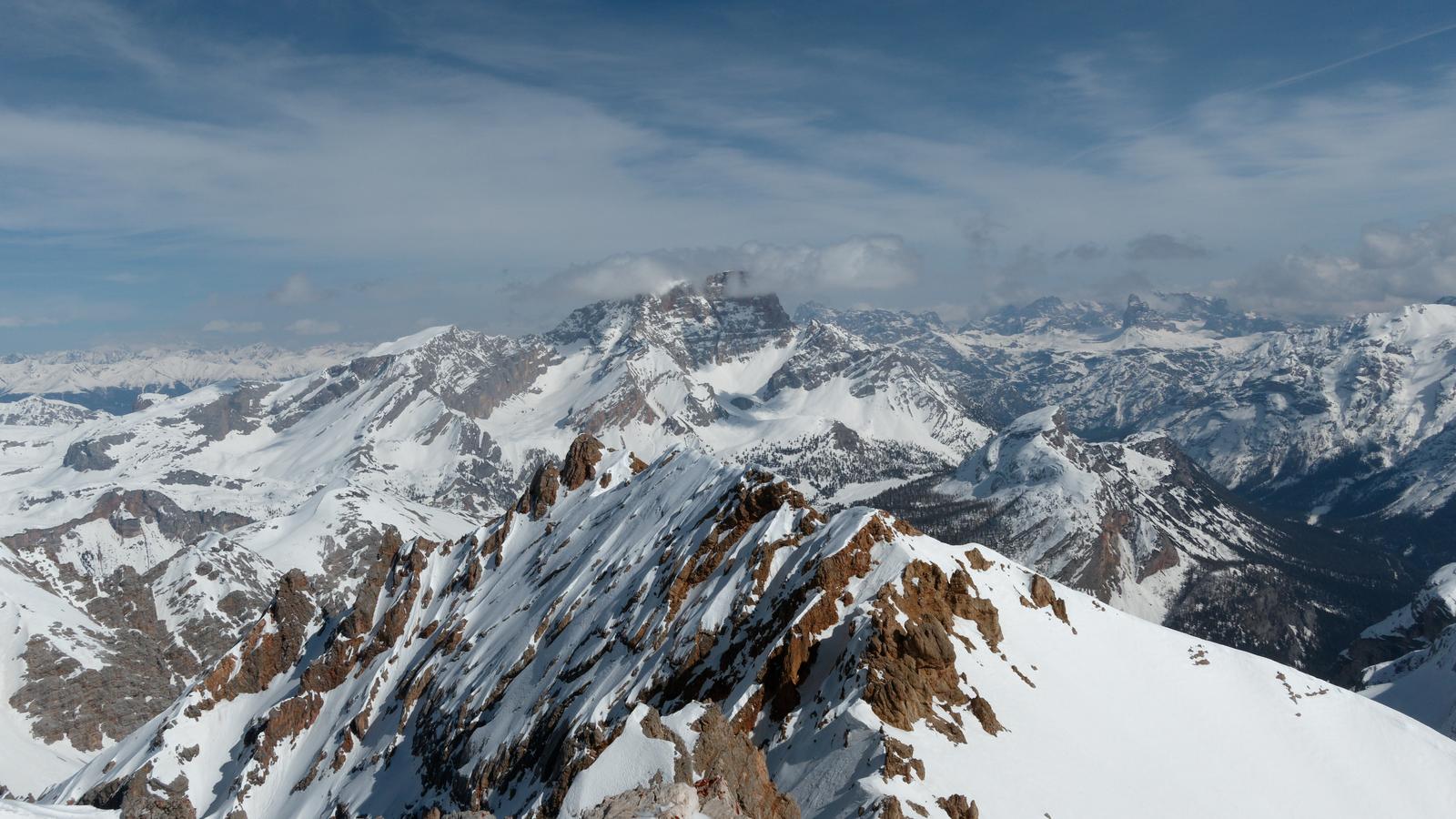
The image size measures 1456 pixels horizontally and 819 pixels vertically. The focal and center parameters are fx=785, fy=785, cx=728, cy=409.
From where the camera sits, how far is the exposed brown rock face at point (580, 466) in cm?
19475

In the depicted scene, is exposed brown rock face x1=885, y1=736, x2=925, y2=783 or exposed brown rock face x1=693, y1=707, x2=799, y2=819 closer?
exposed brown rock face x1=693, y1=707, x2=799, y2=819

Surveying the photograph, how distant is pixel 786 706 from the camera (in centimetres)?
7256

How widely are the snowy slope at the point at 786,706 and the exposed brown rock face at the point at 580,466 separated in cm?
2828

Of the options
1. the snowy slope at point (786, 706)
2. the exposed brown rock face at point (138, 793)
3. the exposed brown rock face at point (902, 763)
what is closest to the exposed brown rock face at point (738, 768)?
the snowy slope at point (786, 706)

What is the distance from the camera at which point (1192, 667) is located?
311 ft

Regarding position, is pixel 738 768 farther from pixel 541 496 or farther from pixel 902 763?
pixel 541 496

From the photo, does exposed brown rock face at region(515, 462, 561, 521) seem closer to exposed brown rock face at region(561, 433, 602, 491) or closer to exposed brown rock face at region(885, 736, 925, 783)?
exposed brown rock face at region(561, 433, 602, 491)

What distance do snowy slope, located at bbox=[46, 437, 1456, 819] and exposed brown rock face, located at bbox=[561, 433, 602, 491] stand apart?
28.3 m

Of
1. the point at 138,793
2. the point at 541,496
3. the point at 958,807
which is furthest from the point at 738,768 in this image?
the point at 138,793

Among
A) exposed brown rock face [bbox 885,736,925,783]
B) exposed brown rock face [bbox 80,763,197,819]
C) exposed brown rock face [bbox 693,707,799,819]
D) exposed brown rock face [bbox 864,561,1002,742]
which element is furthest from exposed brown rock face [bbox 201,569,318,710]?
exposed brown rock face [bbox 885,736,925,783]

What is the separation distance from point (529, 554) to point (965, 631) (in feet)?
385

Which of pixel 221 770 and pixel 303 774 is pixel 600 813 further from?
pixel 221 770

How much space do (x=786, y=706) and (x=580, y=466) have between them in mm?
130679

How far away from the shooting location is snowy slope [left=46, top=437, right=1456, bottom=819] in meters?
59.6
